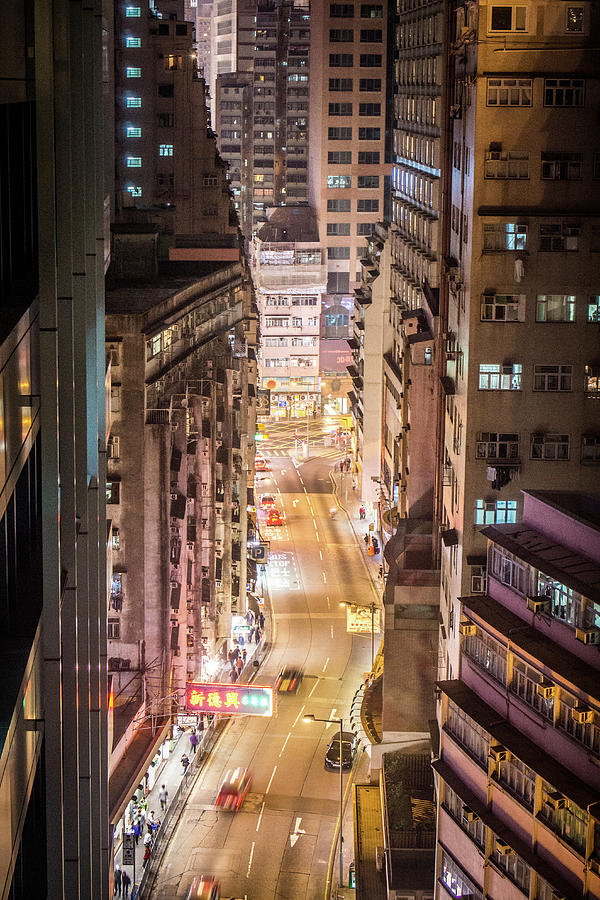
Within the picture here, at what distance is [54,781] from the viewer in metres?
23.5

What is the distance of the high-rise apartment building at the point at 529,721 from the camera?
35.5 meters

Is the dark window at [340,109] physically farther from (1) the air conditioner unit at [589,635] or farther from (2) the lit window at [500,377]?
(1) the air conditioner unit at [589,635]

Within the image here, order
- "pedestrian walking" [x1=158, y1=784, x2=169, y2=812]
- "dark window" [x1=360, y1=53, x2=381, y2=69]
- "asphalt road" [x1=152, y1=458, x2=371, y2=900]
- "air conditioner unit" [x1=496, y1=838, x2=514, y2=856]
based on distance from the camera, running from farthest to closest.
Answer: "dark window" [x1=360, y1=53, x2=381, y2=69], "pedestrian walking" [x1=158, y1=784, x2=169, y2=812], "asphalt road" [x1=152, y1=458, x2=371, y2=900], "air conditioner unit" [x1=496, y1=838, x2=514, y2=856]

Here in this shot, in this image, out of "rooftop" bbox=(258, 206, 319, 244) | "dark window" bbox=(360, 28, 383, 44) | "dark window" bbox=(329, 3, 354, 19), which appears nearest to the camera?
"dark window" bbox=(329, 3, 354, 19)

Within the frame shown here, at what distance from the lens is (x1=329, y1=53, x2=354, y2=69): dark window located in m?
164

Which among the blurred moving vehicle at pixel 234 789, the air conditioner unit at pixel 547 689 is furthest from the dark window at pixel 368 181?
the air conditioner unit at pixel 547 689

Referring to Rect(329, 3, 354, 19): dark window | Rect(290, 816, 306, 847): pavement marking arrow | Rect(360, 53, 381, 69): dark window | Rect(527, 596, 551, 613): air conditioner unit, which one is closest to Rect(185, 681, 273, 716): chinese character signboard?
Rect(290, 816, 306, 847): pavement marking arrow

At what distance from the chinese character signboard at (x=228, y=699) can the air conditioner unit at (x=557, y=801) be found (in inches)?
1248

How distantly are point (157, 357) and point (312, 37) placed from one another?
112105 mm

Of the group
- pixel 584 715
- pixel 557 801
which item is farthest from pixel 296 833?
pixel 584 715

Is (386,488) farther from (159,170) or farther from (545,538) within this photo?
(545,538)

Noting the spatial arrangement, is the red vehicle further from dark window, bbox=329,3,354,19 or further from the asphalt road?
dark window, bbox=329,3,354,19

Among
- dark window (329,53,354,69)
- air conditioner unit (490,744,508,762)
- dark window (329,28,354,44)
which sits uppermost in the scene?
dark window (329,28,354,44)

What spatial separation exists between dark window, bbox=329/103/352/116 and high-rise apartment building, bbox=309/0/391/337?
0.39 feet
